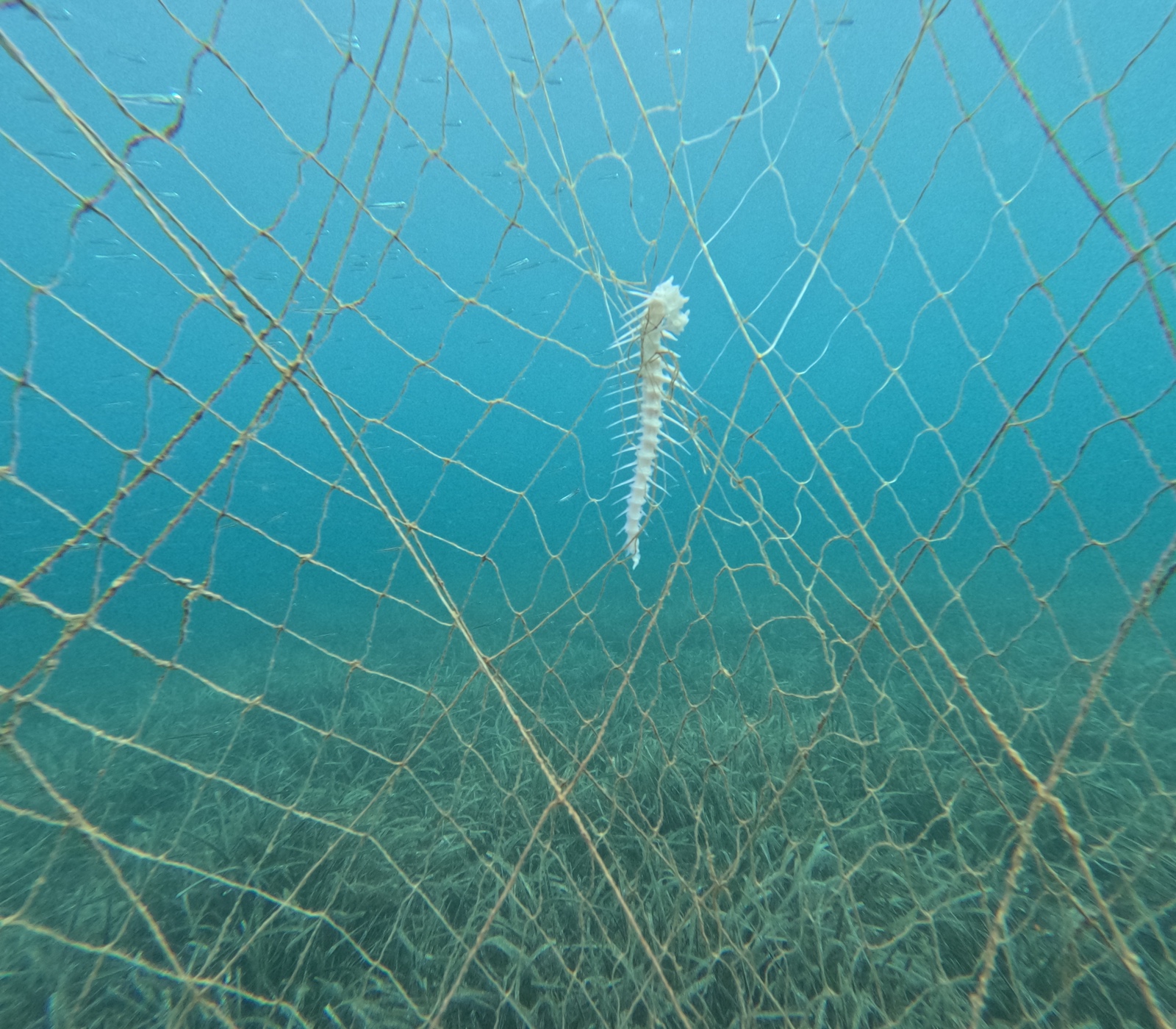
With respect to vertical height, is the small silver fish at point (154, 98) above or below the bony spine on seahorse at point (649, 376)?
below

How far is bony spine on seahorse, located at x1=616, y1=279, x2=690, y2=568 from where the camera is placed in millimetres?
2273

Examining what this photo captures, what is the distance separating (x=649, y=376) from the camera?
244 cm

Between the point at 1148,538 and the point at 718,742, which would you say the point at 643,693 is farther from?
the point at 1148,538

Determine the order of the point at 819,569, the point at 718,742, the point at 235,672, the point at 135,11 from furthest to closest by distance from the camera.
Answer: the point at 135,11, the point at 235,672, the point at 718,742, the point at 819,569

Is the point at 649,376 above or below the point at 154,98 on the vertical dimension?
above

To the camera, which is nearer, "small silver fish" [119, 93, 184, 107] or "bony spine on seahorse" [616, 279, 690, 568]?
"small silver fish" [119, 93, 184, 107]

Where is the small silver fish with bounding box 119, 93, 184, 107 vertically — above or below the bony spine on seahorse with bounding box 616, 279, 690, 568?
below

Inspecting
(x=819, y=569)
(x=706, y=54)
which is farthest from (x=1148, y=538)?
(x=819, y=569)

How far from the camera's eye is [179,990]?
1.94 m

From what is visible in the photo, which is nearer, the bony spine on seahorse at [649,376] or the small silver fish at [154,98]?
the small silver fish at [154,98]

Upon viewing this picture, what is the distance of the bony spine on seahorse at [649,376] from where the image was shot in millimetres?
2273

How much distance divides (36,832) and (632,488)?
3.95 meters

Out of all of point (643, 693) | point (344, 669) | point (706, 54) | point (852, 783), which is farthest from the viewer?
point (706, 54)

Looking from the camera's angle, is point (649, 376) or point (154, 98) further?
point (649, 376)
